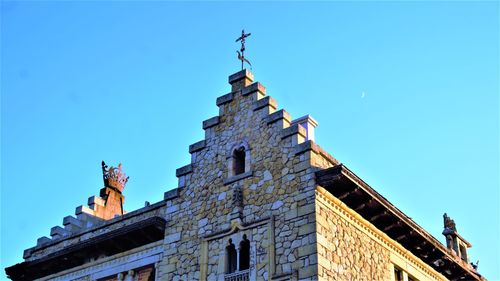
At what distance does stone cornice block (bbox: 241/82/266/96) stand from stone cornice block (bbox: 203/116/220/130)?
1069 millimetres

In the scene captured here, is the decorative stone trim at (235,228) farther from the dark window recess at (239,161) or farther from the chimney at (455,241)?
the chimney at (455,241)

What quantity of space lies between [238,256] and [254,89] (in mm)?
4741

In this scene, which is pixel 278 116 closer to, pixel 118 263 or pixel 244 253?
pixel 244 253

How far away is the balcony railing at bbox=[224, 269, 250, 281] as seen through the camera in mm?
19253

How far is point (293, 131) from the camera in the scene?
66.2ft

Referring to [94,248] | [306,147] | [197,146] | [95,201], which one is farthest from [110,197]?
[306,147]

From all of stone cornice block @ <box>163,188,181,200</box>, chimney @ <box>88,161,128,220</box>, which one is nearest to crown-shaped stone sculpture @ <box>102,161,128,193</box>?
chimney @ <box>88,161,128,220</box>

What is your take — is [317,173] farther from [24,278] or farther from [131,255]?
[24,278]

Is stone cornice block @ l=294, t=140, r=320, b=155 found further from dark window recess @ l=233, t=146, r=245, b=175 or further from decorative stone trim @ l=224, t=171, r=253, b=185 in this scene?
dark window recess @ l=233, t=146, r=245, b=175

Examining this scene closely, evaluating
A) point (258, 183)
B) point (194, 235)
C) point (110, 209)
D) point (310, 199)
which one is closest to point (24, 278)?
point (110, 209)

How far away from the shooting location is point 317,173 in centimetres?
1927

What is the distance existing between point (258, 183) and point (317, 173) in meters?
1.82

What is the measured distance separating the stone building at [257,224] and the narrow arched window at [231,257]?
3cm

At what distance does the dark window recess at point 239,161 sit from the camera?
21.2 m
